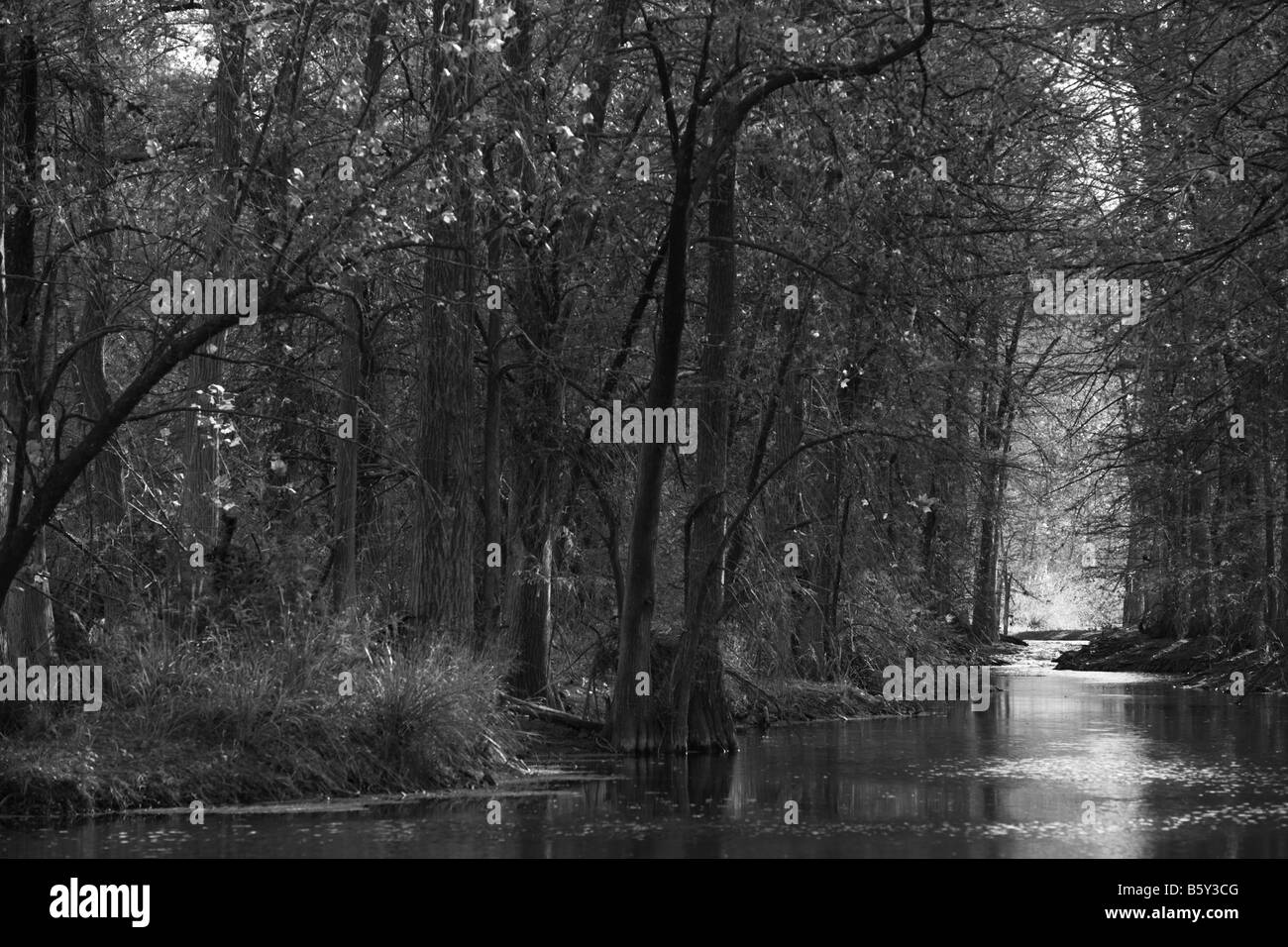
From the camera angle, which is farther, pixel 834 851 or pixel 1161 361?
pixel 1161 361

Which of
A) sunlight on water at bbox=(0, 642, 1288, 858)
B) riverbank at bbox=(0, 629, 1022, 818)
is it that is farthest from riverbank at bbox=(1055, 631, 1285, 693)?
riverbank at bbox=(0, 629, 1022, 818)

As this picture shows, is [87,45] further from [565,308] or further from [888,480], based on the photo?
[888,480]

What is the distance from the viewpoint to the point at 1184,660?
37000mm

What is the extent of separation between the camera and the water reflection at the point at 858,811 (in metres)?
12.5

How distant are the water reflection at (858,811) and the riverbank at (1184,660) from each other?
7619 millimetres

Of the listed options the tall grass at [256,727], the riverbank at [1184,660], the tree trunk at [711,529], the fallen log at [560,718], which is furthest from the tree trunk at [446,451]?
the riverbank at [1184,660]

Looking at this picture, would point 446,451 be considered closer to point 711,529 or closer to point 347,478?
point 347,478

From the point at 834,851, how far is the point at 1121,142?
11.5m

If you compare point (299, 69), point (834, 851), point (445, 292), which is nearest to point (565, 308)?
point (445, 292)

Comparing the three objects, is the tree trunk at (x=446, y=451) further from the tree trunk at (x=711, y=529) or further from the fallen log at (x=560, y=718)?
the tree trunk at (x=711, y=529)

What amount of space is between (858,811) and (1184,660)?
79.8 feet

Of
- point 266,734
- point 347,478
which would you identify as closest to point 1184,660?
point 347,478

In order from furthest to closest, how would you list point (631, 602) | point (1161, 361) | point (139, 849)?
point (1161, 361), point (631, 602), point (139, 849)
